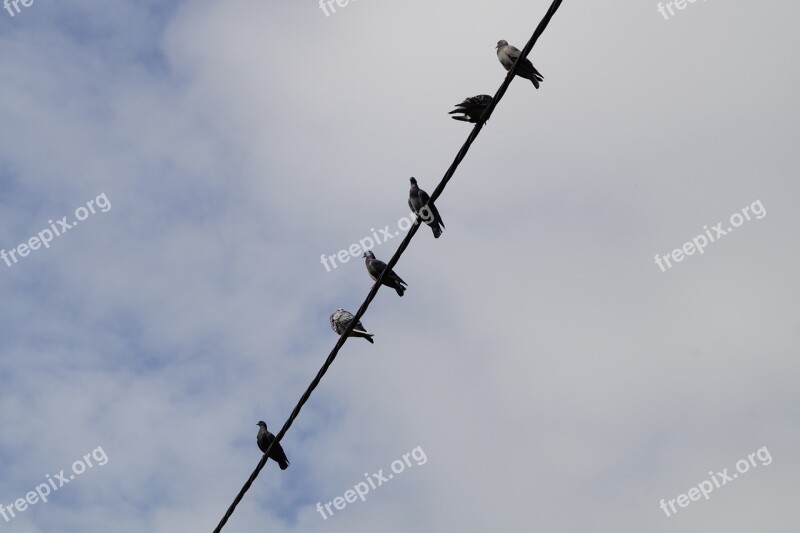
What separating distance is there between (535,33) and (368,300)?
2.20 m

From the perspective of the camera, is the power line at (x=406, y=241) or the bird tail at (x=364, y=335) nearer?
the power line at (x=406, y=241)

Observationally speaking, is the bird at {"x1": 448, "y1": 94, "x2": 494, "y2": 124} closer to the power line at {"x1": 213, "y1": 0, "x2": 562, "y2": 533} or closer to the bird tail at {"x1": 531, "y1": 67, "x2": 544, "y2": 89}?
the bird tail at {"x1": 531, "y1": 67, "x2": 544, "y2": 89}

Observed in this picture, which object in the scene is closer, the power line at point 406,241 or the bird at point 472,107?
the power line at point 406,241

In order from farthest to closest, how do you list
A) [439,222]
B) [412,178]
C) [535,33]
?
[412,178] → [439,222] → [535,33]

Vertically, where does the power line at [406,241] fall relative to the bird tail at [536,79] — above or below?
below

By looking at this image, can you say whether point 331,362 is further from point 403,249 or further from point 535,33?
point 535,33

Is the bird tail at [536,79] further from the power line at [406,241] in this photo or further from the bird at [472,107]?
the power line at [406,241]

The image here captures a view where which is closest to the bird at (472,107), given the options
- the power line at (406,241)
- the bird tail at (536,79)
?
the bird tail at (536,79)

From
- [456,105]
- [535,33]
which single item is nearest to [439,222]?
[456,105]

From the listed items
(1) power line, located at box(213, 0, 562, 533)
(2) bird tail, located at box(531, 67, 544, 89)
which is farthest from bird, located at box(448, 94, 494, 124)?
(1) power line, located at box(213, 0, 562, 533)

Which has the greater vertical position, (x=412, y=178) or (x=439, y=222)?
(x=412, y=178)

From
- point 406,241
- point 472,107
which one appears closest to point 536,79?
point 472,107

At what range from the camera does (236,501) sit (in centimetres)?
739

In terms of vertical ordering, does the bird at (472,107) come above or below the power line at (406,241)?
above
